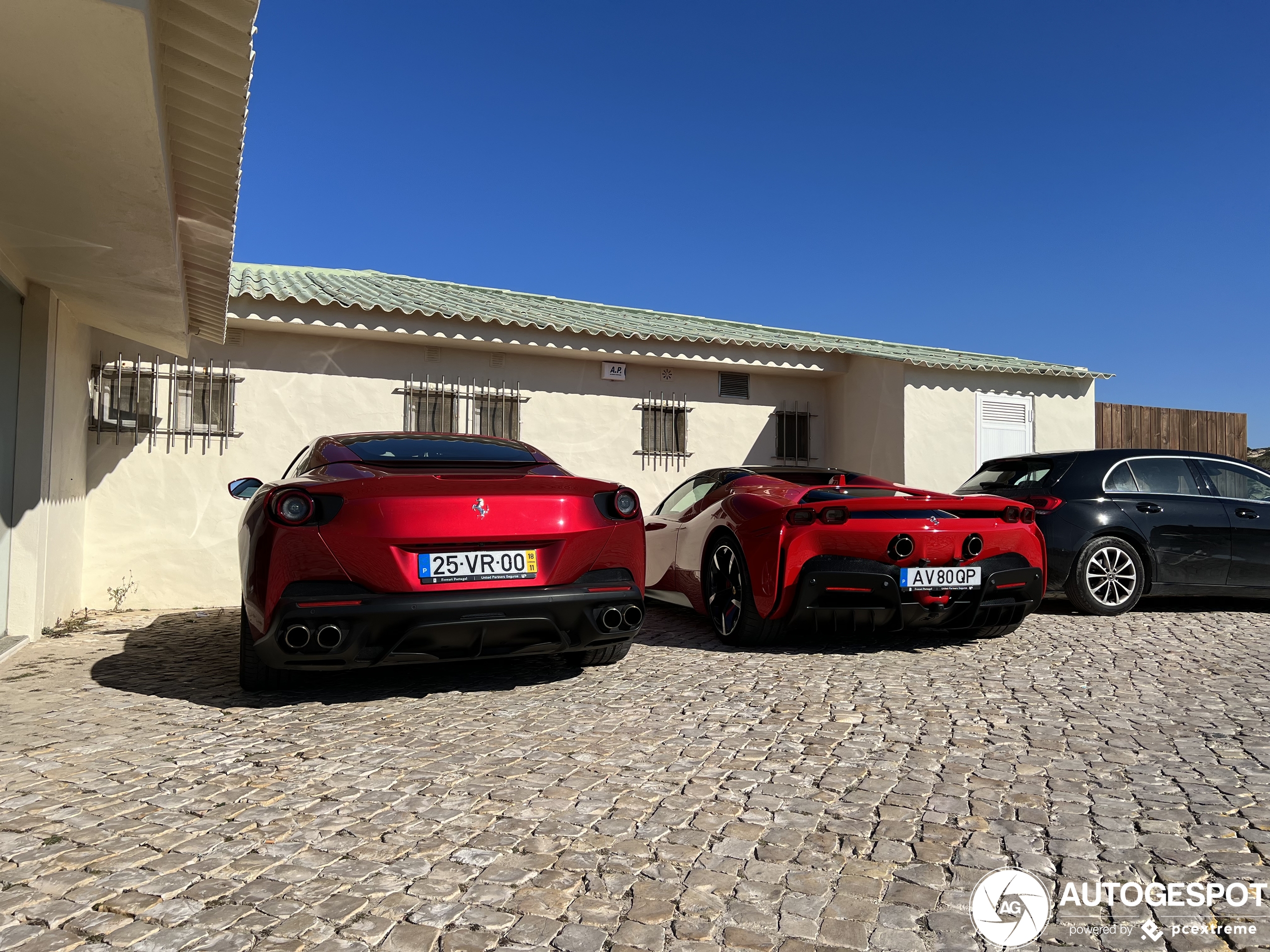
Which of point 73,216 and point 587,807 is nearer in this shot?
point 587,807

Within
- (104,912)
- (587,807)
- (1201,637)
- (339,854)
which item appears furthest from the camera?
(1201,637)

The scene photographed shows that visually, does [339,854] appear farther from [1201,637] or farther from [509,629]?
[1201,637]

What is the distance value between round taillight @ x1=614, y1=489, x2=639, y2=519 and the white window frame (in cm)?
767

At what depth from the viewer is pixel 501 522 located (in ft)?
12.3

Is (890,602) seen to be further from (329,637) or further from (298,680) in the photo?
(298,680)

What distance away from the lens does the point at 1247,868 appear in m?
2.11

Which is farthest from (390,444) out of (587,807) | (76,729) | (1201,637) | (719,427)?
(719,427)

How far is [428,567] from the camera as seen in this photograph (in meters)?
3.60

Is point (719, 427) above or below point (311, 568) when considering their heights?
above

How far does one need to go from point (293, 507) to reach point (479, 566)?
0.83 m

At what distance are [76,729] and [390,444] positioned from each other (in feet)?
6.19

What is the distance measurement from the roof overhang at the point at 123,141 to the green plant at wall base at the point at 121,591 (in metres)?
2.88

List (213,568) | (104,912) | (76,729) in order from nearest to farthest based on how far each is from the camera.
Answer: (104,912) → (76,729) → (213,568)

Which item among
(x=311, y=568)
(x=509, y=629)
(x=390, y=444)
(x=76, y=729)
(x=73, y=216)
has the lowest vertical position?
(x=76, y=729)
